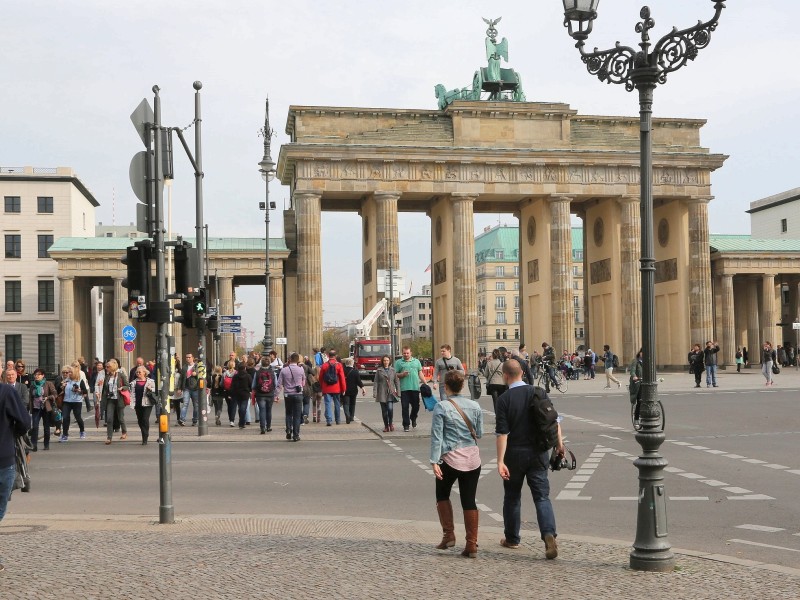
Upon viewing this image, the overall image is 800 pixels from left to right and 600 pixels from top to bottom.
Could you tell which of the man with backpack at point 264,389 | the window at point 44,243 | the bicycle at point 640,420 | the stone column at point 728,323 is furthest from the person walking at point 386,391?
the window at point 44,243

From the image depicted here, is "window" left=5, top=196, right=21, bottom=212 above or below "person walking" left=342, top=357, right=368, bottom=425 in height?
above

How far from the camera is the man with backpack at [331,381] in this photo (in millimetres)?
25938

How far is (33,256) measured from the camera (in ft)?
274

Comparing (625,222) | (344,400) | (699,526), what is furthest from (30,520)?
(625,222)

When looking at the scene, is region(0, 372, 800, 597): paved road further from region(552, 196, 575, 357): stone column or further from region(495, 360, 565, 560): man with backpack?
region(552, 196, 575, 357): stone column

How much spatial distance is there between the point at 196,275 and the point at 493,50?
6168cm

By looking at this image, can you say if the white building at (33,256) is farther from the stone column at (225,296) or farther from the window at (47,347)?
the stone column at (225,296)

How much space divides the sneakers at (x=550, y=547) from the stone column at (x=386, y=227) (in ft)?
175

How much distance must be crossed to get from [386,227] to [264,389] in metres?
40.1

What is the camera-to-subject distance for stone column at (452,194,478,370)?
65.0 meters

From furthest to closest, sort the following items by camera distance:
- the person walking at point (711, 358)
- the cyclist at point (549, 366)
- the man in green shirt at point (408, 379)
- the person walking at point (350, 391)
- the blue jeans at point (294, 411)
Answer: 1. the person walking at point (711, 358)
2. the cyclist at point (549, 366)
3. the person walking at point (350, 391)
4. the man in green shirt at point (408, 379)
5. the blue jeans at point (294, 411)

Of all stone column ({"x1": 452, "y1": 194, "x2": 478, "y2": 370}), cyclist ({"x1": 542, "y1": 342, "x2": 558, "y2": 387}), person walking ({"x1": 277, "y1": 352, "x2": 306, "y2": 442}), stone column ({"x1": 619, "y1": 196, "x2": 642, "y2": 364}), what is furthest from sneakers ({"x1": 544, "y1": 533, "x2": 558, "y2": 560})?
stone column ({"x1": 619, "y1": 196, "x2": 642, "y2": 364})

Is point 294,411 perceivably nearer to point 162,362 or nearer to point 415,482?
point 415,482

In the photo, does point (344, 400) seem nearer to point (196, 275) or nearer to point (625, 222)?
point (196, 275)
